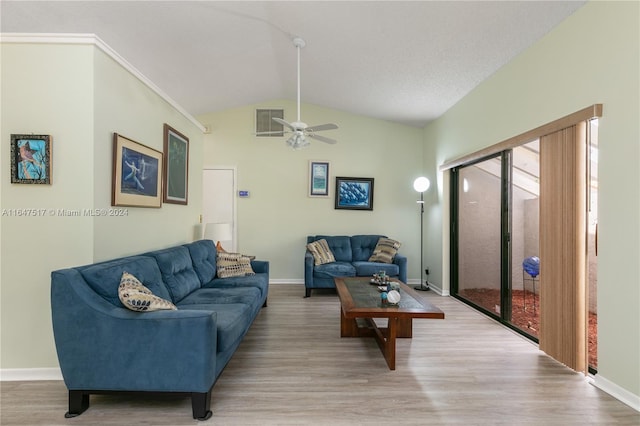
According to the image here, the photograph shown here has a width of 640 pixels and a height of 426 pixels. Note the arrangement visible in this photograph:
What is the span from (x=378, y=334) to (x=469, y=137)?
9.56 feet

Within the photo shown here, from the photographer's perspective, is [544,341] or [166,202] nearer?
[544,341]

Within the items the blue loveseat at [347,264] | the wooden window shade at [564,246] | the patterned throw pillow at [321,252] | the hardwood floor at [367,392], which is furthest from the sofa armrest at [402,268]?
the wooden window shade at [564,246]

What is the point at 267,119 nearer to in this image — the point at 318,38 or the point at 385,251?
the point at 318,38

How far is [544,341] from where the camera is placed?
2.77m

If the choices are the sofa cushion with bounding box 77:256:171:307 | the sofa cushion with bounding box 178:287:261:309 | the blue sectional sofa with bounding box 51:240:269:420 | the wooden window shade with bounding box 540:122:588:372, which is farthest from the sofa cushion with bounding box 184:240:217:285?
the wooden window shade with bounding box 540:122:588:372

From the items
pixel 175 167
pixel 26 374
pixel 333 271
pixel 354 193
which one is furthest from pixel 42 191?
pixel 354 193

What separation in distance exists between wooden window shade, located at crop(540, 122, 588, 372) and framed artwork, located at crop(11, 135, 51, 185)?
4.07 m

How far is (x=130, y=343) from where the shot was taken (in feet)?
6.01

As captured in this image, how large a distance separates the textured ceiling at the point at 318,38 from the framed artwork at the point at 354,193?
151 centimetres

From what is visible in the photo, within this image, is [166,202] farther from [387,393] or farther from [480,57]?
[480,57]

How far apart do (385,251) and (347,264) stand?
2.21ft

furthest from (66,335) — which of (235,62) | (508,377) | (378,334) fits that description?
(235,62)

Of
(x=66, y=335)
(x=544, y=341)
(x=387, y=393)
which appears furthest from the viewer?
(x=544, y=341)

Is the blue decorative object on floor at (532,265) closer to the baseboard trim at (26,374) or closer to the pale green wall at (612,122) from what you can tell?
the pale green wall at (612,122)
